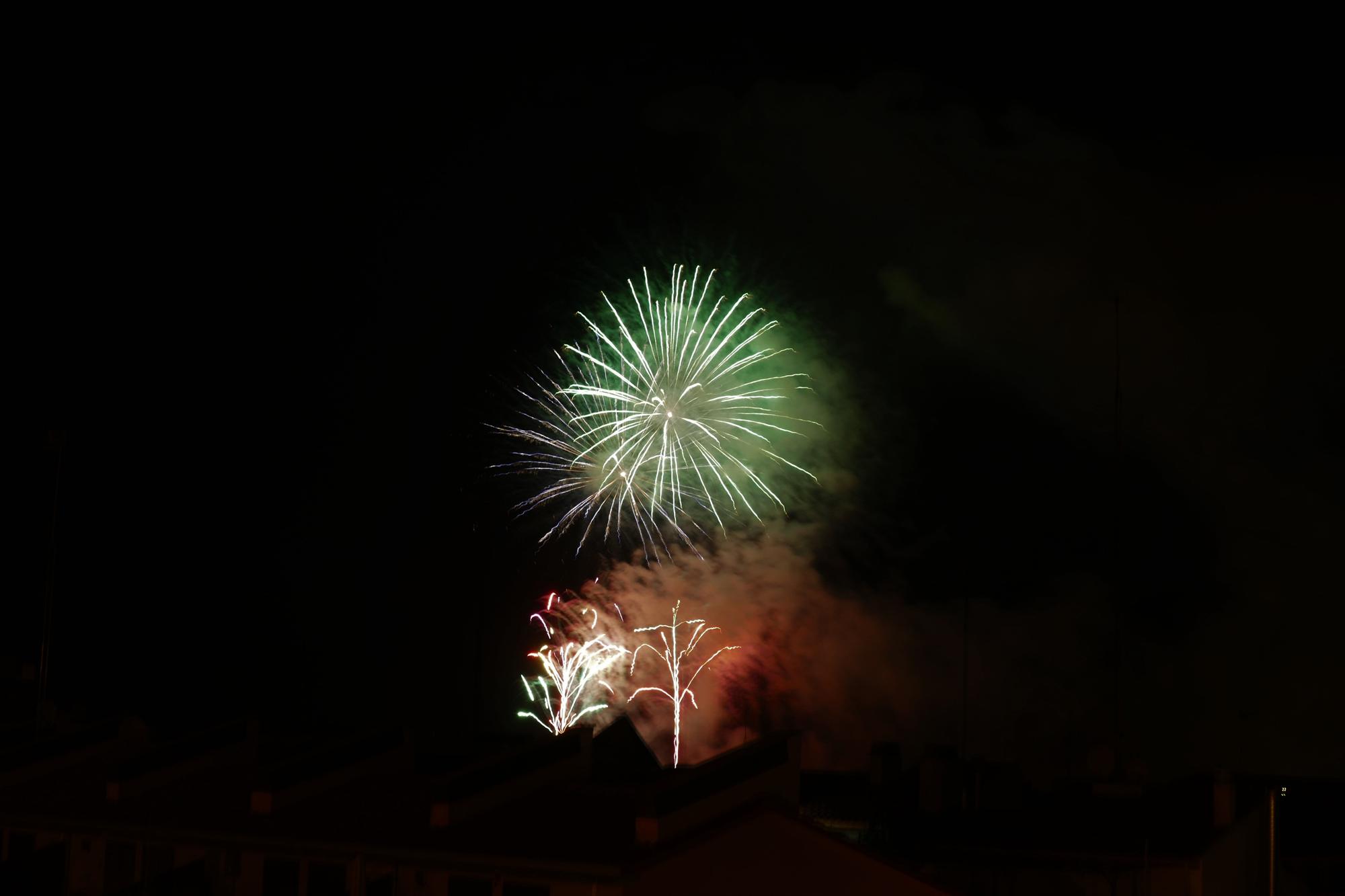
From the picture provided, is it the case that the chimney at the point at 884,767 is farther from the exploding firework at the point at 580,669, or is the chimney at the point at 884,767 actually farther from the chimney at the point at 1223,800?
the exploding firework at the point at 580,669

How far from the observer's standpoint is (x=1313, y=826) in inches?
1006

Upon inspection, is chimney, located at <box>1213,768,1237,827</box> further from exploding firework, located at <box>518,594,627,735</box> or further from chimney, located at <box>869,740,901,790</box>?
exploding firework, located at <box>518,594,627,735</box>

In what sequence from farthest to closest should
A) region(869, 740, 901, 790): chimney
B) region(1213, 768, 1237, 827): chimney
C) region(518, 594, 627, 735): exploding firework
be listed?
region(518, 594, 627, 735): exploding firework → region(869, 740, 901, 790): chimney → region(1213, 768, 1237, 827): chimney

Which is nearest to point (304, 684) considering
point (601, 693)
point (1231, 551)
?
point (601, 693)

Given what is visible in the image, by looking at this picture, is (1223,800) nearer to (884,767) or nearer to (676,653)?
(884,767)

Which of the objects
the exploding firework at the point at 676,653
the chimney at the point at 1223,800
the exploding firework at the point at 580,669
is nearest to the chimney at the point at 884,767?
the chimney at the point at 1223,800

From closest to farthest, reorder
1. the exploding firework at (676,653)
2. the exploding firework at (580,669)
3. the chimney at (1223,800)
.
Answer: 1. the chimney at (1223,800)
2. the exploding firework at (580,669)
3. the exploding firework at (676,653)

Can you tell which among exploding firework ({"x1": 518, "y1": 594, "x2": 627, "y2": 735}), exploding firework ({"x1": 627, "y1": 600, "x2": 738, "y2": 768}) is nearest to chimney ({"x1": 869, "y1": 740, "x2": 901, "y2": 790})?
exploding firework ({"x1": 518, "y1": 594, "x2": 627, "y2": 735})

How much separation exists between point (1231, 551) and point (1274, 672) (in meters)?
3.60

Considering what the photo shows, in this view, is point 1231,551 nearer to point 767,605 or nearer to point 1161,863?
point 767,605

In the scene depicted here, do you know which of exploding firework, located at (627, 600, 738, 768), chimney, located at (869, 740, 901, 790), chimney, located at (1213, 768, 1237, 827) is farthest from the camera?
exploding firework, located at (627, 600, 738, 768)

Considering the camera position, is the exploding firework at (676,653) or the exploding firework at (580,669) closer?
the exploding firework at (580,669)

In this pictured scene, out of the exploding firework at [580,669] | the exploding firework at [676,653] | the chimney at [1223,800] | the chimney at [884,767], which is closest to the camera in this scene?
the chimney at [1223,800]

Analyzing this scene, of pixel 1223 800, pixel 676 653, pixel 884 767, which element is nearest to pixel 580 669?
pixel 676 653
